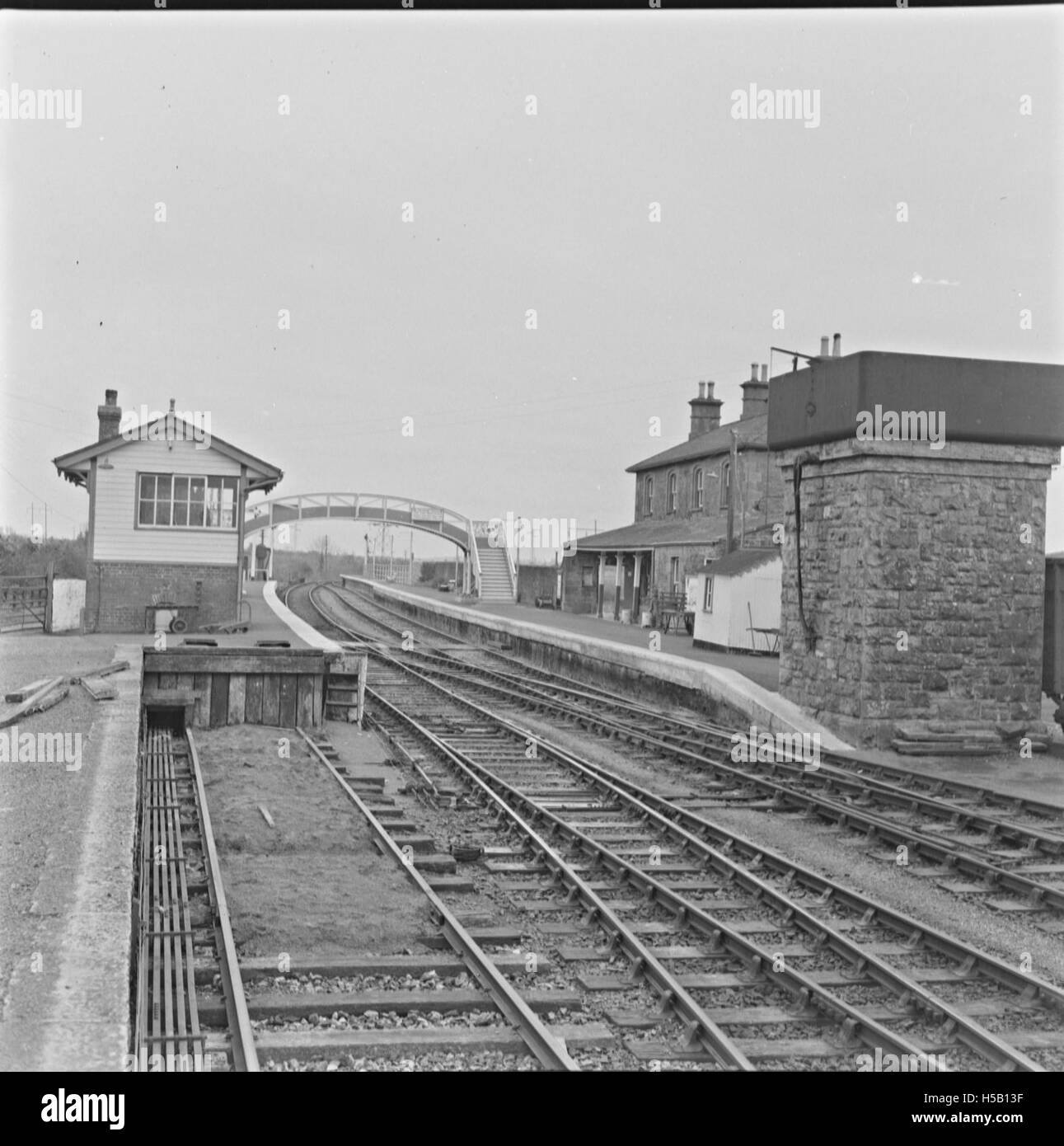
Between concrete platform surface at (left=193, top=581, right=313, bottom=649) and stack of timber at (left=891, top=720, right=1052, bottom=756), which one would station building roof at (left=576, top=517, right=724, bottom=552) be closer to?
concrete platform surface at (left=193, top=581, right=313, bottom=649)

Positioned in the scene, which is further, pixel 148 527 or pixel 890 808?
pixel 148 527

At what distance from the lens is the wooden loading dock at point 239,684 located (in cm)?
1688

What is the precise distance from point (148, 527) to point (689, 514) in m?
20.0

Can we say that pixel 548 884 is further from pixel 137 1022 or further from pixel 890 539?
pixel 890 539

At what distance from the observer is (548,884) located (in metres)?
9.27

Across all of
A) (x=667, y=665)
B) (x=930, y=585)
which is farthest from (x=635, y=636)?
(x=930, y=585)

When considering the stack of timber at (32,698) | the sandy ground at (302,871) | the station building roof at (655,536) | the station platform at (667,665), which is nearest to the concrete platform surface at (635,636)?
the station platform at (667,665)

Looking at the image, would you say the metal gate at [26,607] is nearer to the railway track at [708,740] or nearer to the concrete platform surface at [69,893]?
the railway track at [708,740]

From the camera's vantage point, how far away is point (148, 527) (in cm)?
2656

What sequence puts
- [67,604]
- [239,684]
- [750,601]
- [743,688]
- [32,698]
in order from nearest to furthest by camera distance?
1. [32,698]
2. [239,684]
3. [743,688]
4. [67,604]
5. [750,601]

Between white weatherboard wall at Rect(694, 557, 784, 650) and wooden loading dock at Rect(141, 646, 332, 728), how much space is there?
38.5 ft

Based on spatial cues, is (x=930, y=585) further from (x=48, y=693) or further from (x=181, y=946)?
(x=181, y=946)

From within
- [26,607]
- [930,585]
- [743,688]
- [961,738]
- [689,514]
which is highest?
[689,514]
